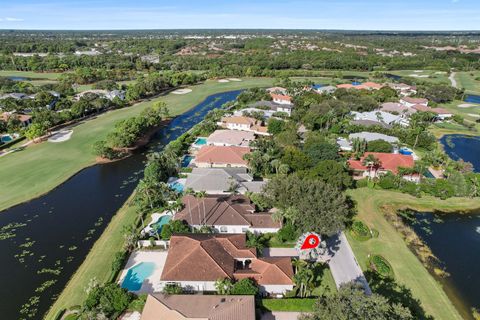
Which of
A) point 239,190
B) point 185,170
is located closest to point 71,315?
point 239,190

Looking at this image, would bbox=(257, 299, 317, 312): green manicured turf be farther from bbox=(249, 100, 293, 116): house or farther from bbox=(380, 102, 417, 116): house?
bbox=(380, 102, 417, 116): house

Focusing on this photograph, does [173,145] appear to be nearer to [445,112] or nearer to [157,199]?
[157,199]

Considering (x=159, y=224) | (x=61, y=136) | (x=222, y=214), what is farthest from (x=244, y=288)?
(x=61, y=136)

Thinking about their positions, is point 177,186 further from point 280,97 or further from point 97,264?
point 280,97

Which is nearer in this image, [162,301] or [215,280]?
[162,301]

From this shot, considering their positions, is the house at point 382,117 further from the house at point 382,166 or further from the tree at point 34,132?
the tree at point 34,132

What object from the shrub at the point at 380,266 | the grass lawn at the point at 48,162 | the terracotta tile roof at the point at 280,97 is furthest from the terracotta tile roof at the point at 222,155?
the terracotta tile roof at the point at 280,97
